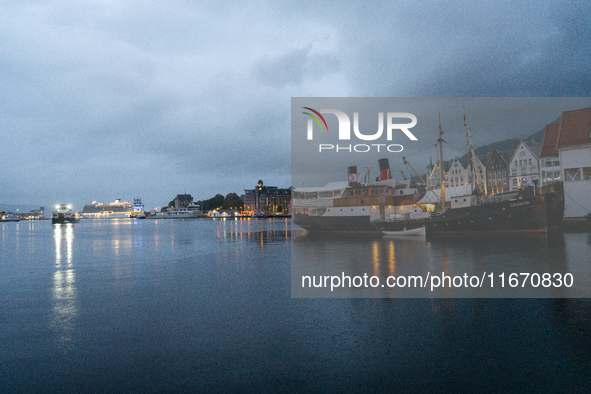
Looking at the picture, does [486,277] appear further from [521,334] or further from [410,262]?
[521,334]

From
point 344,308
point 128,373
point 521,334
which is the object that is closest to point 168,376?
point 128,373

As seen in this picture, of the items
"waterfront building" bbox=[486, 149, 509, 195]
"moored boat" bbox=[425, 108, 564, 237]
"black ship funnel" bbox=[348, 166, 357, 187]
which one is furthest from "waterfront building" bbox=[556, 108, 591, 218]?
"waterfront building" bbox=[486, 149, 509, 195]

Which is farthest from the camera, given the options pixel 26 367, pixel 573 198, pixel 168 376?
pixel 573 198

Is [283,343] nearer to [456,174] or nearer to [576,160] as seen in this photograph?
[576,160]

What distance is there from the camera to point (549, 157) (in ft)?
162

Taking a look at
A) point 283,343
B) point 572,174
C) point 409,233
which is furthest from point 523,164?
point 283,343

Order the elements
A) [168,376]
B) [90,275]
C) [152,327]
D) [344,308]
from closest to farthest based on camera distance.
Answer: [168,376] < [152,327] < [344,308] < [90,275]

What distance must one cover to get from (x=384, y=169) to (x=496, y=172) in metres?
48.9

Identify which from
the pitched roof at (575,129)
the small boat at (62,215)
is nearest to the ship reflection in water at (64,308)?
the pitched roof at (575,129)

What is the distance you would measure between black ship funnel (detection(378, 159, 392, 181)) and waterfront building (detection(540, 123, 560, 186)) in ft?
69.4

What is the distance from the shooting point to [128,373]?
21.8 feet

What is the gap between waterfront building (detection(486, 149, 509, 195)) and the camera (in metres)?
81.9

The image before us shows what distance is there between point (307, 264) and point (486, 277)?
9262 millimetres

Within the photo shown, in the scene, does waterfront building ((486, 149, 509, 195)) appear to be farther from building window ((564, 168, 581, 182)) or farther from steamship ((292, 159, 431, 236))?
steamship ((292, 159, 431, 236))
